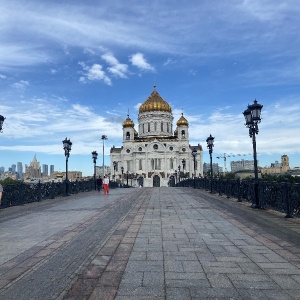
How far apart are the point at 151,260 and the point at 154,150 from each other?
8444 cm

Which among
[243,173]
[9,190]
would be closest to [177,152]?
[243,173]

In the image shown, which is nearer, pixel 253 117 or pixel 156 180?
pixel 253 117

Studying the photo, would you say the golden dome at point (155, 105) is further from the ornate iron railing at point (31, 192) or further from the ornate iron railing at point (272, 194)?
the ornate iron railing at point (272, 194)

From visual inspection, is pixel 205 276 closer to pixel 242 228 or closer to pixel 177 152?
pixel 242 228

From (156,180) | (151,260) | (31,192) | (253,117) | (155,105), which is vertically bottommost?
(151,260)

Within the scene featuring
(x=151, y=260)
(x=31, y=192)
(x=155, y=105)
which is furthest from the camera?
(x=155, y=105)

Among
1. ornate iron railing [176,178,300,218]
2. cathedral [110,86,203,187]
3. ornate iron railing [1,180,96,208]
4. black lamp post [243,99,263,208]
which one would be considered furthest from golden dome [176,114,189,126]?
black lamp post [243,99,263,208]

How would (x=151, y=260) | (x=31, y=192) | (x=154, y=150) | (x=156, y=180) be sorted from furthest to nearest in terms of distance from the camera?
(x=154, y=150)
(x=156, y=180)
(x=31, y=192)
(x=151, y=260)

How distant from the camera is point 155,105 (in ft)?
303

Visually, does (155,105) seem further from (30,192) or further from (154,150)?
(30,192)

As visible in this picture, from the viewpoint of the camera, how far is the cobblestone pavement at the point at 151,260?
12.9 ft

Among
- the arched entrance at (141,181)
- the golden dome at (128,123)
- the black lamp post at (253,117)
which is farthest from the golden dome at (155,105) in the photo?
the black lamp post at (253,117)

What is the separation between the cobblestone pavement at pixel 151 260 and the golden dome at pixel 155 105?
277 ft

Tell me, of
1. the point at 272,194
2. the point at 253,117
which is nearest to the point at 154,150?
the point at 253,117
